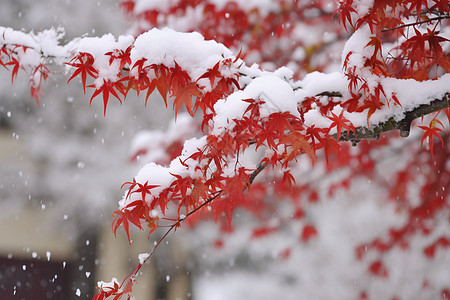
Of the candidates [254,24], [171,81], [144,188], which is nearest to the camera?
[171,81]

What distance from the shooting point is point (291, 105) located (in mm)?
1686

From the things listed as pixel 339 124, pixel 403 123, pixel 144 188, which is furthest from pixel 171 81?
pixel 403 123

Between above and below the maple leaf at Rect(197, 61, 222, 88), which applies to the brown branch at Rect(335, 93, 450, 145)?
below

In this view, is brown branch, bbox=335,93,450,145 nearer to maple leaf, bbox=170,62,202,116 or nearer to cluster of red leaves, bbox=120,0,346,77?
maple leaf, bbox=170,62,202,116

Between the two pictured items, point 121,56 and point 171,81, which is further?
point 121,56

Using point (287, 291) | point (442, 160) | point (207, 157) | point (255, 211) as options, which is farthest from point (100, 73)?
point (287, 291)

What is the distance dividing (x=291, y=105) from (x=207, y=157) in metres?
0.39

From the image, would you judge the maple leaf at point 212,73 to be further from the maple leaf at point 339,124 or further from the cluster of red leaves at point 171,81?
the maple leaf at point 339,124

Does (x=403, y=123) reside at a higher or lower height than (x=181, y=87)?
lower

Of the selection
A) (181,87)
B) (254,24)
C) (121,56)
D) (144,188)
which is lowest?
(144,188)

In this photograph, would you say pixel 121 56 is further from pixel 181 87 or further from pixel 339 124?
pixel 339 124

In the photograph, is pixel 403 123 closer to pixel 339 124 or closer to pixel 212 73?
pixel 339 124

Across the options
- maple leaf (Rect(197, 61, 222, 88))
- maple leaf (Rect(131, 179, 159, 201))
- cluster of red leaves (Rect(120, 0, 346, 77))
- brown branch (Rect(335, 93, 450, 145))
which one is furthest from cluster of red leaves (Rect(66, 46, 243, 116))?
cluster of red leaves (Rect(120, 0, 346, 77))

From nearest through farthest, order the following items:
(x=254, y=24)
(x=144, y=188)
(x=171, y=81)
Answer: (x=171, y=81), (x=144, y=188), (x=254, y=24)
